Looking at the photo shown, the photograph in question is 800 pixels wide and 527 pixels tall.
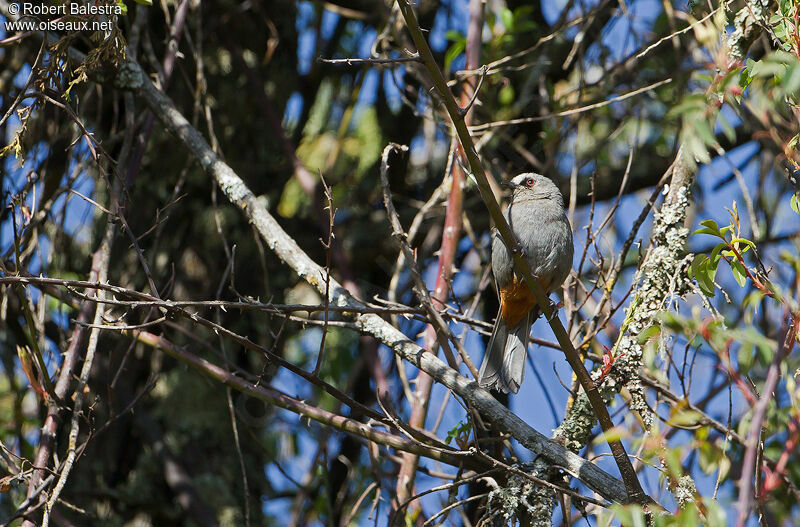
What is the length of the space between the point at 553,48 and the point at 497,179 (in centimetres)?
105

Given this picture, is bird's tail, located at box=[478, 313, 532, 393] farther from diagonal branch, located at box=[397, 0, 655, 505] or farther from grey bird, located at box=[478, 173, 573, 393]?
diagonal branch, located at box=[397, 0, 655, 505]

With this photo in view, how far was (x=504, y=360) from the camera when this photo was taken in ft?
12.1

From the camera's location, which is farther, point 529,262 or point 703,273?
point 529,262

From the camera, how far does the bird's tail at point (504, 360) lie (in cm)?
361

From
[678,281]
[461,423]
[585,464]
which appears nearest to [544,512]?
[585,464]

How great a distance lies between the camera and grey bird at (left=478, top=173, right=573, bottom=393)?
3.67 metres

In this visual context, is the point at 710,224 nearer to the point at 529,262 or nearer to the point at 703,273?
the point at 703,273

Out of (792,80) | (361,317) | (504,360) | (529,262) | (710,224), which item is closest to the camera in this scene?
(792,80)

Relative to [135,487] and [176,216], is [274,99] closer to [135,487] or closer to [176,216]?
[176,216]

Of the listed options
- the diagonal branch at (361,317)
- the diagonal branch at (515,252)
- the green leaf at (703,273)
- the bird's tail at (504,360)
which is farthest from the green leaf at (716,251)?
the bird's tail at (504,360)

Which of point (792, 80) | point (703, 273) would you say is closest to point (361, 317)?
point (703, 273)

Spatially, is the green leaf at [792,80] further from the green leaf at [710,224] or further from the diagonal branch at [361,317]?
the diagonal branch at [361,317]

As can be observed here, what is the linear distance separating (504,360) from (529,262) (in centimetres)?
55

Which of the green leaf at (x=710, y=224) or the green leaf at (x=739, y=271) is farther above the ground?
the green leaf at (x=710, y=224)
